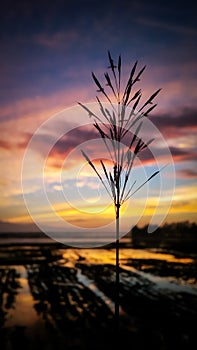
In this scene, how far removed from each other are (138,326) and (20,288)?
950 cm

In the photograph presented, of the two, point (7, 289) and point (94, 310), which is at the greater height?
point (7, 289)

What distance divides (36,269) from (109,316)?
14322mm

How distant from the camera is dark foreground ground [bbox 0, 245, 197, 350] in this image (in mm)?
11367

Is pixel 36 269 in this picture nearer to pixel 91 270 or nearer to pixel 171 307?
pixel 91 270

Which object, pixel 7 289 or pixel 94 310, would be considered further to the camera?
pixel 7 289

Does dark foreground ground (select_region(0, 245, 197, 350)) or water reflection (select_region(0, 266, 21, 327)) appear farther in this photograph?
water reflection (select_region(0, 266, 21, 327))

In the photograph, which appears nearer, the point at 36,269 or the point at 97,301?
the point at 97,301

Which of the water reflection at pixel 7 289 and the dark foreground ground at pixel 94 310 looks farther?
the water reflection at pixel 7 289

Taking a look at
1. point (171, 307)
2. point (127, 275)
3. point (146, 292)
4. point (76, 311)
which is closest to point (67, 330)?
point (76, 311)

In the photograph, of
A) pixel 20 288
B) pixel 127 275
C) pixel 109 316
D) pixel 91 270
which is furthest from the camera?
pixel 91 270

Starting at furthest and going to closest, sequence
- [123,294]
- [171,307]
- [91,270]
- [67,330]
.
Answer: [91,270] → [123,294] → [171,307] → [67,330]

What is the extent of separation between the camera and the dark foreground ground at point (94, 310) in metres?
11.4

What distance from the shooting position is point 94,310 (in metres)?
14.8

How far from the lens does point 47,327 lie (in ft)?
41.9
